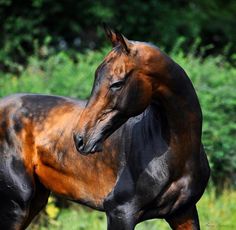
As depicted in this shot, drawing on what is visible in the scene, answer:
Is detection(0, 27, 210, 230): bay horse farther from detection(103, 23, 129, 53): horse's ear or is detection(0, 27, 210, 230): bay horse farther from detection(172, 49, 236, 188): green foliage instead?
detection(172, 49, 236, 188): green foliage

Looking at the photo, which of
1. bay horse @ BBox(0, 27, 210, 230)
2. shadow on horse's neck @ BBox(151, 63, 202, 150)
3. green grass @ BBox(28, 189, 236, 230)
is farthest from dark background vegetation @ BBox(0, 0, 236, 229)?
shadow on horse's neck @ BBox(151, 63, 202, 150)

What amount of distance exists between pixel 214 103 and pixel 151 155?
424 centimetres

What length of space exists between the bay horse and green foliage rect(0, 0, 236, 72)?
10.3 meters

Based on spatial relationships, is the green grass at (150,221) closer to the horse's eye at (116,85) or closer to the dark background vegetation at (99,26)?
the horse's eye at (116,85)

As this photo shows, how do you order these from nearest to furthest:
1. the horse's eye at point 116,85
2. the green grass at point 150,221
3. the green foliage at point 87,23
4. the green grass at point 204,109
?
the horse's eye at point 116,85, the green grass at point 150,221, the green grass at point 204,109, the green foliage at point 87,23

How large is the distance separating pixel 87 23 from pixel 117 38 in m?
12.5

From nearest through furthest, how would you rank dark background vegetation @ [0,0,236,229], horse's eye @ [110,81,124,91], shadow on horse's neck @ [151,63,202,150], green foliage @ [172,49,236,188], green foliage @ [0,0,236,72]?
horse's eye @ [110,81,124,91] < shadow on horse's neck @ [151,63,202,150] < green foliage @ [172,49,236,188] < dark background vegetation @ [0,0,236,229] < green foliage @ [0,0,236,72]

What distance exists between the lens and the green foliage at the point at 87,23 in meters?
15.6

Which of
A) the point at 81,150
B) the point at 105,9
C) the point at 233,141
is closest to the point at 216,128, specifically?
the point at 233,141

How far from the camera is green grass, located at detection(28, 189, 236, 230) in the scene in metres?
6.80

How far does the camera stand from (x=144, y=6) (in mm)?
16406

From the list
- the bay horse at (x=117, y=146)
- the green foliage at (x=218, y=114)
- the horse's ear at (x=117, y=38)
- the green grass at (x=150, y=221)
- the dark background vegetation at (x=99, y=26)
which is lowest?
the dark background vegetation at (x=99, y=26)

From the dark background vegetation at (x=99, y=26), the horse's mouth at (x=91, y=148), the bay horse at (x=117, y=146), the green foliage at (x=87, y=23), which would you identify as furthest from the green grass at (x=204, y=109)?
the green foliage at (x=87, y=23)

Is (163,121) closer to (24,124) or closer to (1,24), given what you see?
(24,124)
